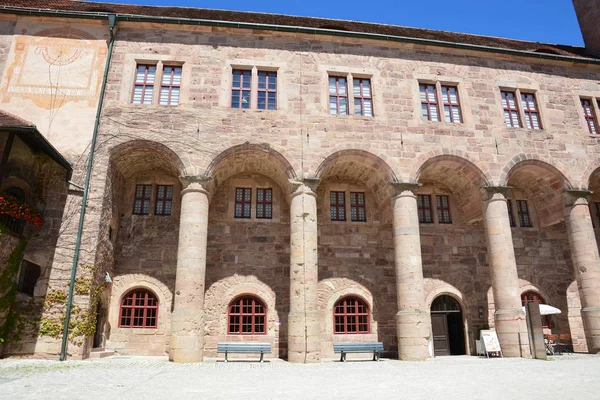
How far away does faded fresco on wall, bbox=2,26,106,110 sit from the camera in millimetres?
13602

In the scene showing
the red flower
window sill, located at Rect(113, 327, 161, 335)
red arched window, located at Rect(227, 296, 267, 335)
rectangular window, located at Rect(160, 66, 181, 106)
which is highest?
rectangular window, located at Rect(160, 66, 181, 106)

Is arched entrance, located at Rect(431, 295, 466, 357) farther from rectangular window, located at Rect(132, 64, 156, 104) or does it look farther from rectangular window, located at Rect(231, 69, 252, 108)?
rectangular window, located at Rect(132, 64, 156, 104)

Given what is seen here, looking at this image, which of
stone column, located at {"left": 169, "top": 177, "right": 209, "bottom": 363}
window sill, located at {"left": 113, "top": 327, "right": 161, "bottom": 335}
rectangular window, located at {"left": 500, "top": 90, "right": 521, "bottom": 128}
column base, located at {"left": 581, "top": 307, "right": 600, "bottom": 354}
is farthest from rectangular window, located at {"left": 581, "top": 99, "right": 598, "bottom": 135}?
window sill, located at {"left": 113, "top": 327, "right": 161, "bottom": 335}

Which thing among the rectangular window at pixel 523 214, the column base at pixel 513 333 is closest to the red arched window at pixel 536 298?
the rectangular window at pixel 523 214

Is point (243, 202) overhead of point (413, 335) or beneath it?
overhead

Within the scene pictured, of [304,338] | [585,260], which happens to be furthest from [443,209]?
[304,338]

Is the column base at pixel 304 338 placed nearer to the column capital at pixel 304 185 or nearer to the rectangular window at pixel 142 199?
the column capital at pixel 304 185

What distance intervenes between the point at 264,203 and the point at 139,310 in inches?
227

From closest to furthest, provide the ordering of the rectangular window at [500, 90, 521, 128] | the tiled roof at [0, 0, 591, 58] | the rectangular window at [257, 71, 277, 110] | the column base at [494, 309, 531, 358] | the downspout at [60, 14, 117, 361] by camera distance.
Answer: the downspout at [60, 14, 117, 361], the column base at [494, 309, 531, 358], the rectangular window at [257, 71, 277, 110], the rectangular window at [500, 90, 521, 128], the tiled roof at [0, 0, 591, 58]

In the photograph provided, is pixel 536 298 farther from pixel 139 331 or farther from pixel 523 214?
pixel 139 331

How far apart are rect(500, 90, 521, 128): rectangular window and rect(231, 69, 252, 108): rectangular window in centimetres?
987

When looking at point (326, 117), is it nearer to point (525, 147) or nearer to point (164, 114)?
point (164, 114)

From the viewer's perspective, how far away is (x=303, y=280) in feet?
41.3

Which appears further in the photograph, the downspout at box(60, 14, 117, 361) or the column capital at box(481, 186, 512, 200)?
the column capital at box(481, 186, 512, 200)
